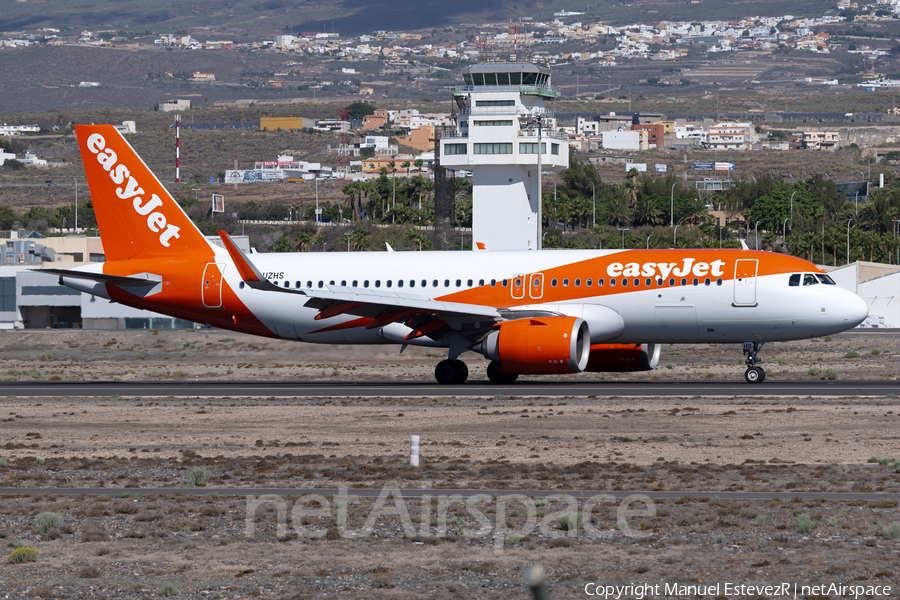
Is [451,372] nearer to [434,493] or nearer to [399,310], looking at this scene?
[399,310]

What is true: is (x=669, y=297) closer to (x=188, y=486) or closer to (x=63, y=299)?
(x=188, y=486)

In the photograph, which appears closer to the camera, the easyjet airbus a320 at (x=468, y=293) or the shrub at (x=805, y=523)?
the shrub at (x=805, y=523)

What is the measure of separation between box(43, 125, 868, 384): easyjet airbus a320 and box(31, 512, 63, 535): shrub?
1677 cm

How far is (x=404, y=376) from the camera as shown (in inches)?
1663

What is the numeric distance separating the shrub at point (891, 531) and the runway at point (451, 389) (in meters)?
16.9

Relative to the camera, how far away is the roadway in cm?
3291

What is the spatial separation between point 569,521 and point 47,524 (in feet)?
22.2

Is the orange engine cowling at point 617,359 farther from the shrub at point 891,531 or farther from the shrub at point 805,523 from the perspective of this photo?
the shrub at point 891,531

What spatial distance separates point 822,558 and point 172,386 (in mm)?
28081

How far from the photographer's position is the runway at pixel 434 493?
17.0 meters

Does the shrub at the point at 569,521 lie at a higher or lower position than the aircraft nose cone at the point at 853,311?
lower

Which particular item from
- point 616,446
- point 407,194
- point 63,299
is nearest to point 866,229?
point 407,194

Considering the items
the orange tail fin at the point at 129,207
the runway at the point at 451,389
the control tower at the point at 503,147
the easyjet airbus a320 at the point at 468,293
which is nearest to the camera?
the runway at the point at 451,389

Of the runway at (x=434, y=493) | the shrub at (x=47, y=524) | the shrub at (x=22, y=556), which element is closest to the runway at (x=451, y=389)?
the runway at (x=434, y=493)
